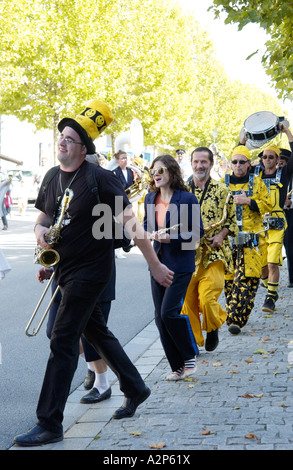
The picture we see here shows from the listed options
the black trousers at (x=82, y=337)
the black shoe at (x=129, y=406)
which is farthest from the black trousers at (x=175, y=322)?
the black shoe at (x=129, y=406)

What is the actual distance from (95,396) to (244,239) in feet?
11.0

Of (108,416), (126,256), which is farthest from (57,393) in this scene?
(126,256)

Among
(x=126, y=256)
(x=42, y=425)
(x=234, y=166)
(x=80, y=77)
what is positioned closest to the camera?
(x=42, y=425)

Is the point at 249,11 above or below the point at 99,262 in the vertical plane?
above

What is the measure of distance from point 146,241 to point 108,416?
4.15 ft

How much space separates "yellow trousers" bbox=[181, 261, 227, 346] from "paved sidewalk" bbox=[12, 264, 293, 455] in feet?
0.99

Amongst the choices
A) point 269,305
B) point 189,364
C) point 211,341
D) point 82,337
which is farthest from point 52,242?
point 269,305

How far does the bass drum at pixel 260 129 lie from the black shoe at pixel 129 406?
16.6 feet

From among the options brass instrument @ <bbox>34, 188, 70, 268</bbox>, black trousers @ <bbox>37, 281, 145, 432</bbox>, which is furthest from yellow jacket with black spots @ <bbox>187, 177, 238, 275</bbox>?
brass instrument @ <bbox>34, 188, 70, 268</bbox>

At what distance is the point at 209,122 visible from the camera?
62.7 meters

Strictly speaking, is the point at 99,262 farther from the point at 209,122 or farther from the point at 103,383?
the point at 209,122

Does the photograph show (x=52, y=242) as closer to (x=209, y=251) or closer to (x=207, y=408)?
(x=207, y=408)

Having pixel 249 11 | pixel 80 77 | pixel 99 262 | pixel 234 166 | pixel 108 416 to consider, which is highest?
pixel 80 77

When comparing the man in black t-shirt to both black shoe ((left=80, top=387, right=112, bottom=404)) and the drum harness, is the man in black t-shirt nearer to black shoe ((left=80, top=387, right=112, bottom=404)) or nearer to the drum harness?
black shoe ((left=80, top=387, right=112, bottom=404))
